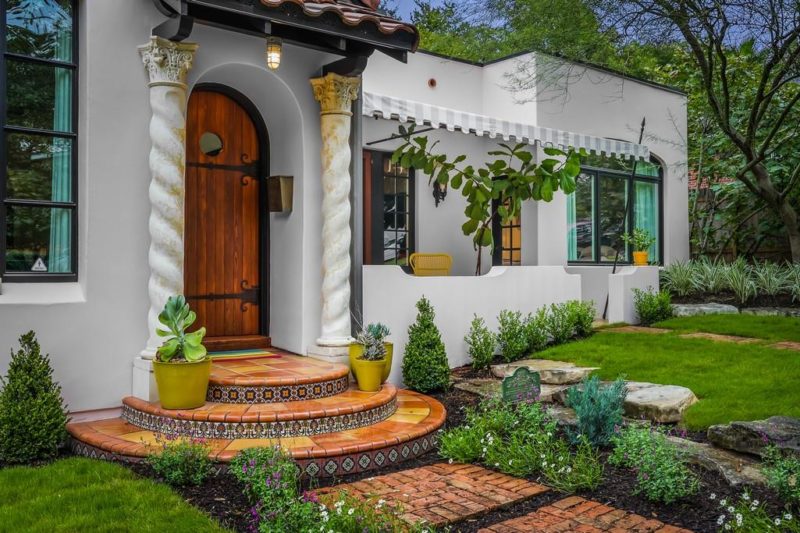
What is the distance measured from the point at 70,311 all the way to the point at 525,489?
4901mm

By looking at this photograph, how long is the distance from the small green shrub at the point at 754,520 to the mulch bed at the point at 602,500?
15cm

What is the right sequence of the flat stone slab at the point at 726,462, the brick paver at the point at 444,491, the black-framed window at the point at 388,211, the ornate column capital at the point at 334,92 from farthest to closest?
1. the black-framed window at the point at 388,211
2. the ornate column capital at the point at 334,92
3. the flat stone slab at the point at 726,462
4. the brick paver at the point at 444,491

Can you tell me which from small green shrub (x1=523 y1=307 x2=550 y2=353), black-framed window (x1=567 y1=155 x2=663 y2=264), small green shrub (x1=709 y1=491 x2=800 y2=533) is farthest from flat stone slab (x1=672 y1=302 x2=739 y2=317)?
small green shrub (x1=709 y1=491 x2=800 y2=533)

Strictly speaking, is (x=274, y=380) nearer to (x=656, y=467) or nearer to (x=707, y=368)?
(x=656, y=467)

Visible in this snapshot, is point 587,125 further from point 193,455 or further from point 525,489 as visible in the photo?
point 193,455

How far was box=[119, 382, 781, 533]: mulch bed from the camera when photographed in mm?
5070

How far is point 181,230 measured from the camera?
7.37 metres

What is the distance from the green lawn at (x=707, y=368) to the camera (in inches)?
299

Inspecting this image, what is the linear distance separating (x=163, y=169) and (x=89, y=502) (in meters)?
3.57

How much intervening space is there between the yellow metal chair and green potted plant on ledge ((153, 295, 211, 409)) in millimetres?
6251

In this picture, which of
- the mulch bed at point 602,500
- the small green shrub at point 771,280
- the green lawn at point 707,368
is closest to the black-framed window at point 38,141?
the mulch bed at point 602,500

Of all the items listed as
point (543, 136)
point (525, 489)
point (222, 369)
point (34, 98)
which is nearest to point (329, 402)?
point (222, 369)

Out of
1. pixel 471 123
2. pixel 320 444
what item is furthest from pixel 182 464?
pixel 471 123

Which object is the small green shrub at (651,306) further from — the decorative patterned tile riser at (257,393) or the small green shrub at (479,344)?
the decorative patterned tile riser at (257,393)
